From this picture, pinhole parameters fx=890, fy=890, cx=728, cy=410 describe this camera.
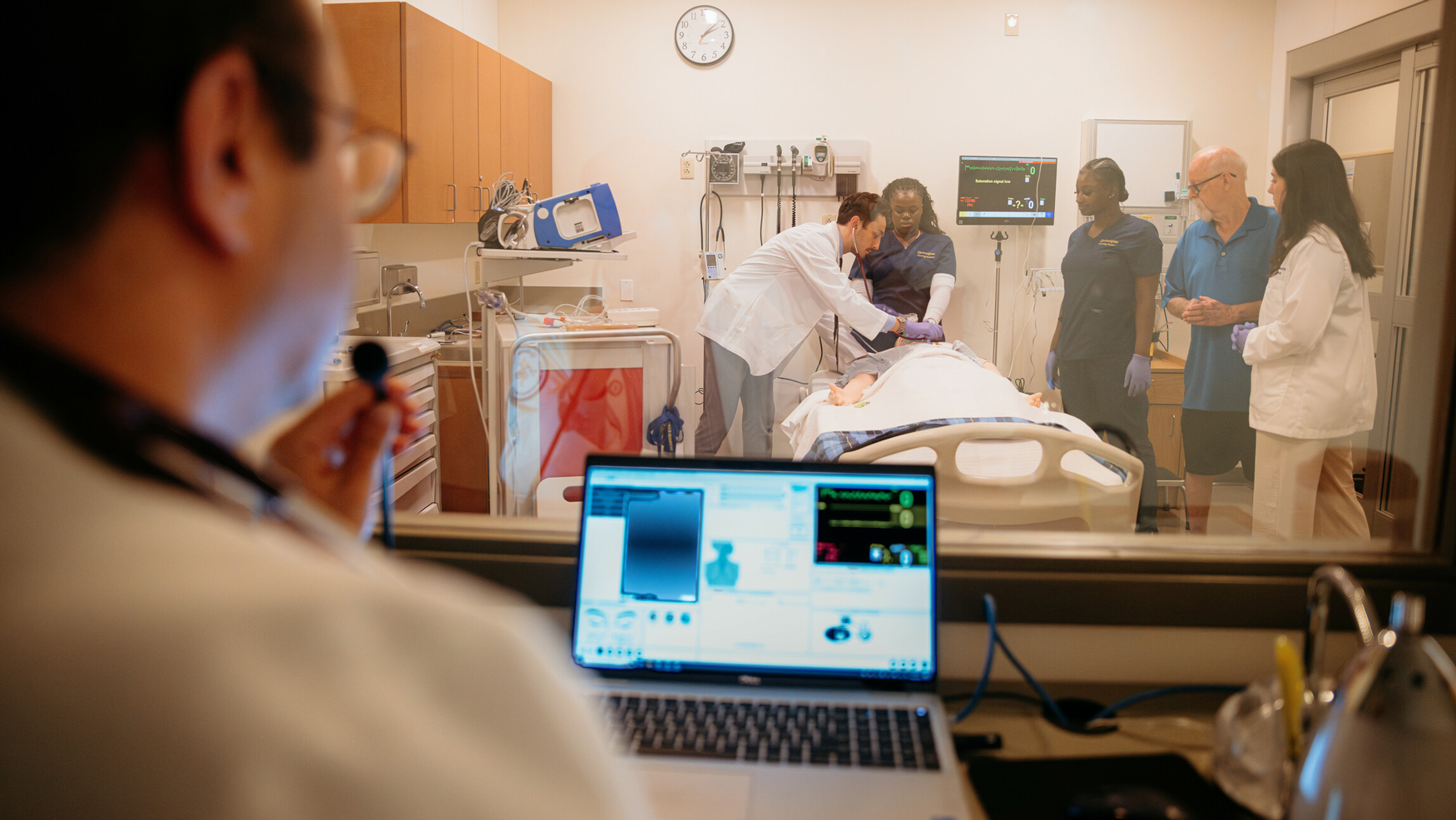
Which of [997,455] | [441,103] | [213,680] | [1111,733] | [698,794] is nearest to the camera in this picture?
[213,680]

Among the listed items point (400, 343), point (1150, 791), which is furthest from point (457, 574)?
point (400, 343)

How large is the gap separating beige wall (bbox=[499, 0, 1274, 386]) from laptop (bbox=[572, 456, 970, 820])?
124 inches

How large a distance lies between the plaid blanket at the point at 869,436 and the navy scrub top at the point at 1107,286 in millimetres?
1368

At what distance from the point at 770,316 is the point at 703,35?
1.33 metres

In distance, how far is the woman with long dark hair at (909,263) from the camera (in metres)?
3.68

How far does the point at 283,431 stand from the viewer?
1.84 ft

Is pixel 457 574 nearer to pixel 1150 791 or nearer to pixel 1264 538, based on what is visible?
pixel 1150 791

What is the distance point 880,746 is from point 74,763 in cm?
65

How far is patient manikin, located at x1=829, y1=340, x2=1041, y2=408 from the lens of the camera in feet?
9.55

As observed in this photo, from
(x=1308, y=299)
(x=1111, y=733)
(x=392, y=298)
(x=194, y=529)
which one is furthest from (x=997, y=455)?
(x=392, y=298)

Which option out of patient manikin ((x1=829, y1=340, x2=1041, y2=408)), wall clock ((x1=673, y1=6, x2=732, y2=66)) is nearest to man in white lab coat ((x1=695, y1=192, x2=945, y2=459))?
patient manikin ((x1=829, y1=340, x2=1041, y2=408))

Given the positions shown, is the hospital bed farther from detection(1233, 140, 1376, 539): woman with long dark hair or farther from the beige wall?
the beige wall

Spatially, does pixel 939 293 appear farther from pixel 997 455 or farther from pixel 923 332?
pixel 997 455

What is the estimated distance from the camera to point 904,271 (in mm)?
3787
